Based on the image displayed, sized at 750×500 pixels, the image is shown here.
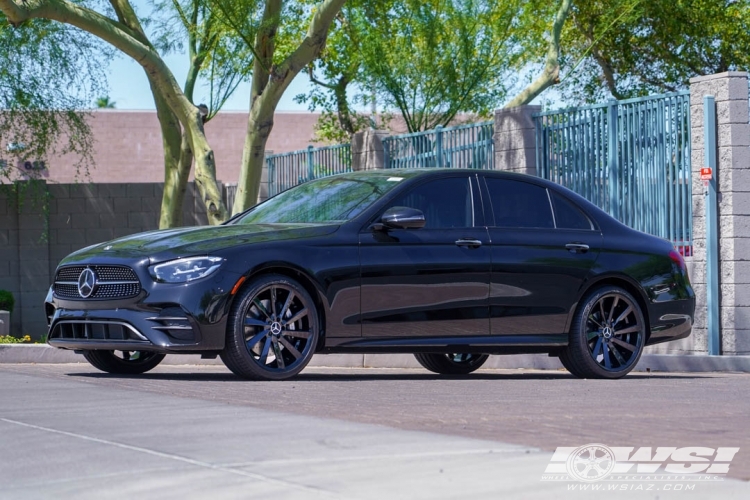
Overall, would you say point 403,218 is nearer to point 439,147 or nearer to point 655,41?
point 439,147

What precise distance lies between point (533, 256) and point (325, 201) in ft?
5.58

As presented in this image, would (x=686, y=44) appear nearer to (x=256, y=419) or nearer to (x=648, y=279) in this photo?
(x=648, y=279)

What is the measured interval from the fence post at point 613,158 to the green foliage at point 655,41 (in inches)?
558

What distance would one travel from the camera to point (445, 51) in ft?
90.6

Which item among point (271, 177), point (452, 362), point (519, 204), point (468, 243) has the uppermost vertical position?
point (271, 177)

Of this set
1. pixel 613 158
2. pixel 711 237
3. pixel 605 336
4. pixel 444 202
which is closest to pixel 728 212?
pixel 711 237

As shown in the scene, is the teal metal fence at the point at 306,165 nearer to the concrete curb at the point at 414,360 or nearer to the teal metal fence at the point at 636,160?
the teal metal fence at the point at 636,160

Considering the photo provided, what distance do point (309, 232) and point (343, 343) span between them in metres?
0.85

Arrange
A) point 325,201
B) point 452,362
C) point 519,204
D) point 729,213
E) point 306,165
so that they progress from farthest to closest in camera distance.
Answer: point 306,165, point 729,213, point 452,362, point 519,204, point 325,201

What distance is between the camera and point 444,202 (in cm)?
1033

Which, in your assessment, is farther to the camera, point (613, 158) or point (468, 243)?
point (613, 158)

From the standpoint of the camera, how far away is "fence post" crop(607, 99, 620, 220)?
1438cm

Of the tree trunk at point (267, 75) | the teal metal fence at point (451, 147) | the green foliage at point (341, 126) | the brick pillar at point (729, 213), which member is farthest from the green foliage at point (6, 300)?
the green foliage at point (341, 126)

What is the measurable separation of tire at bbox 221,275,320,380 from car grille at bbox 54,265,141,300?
29.4 inches
